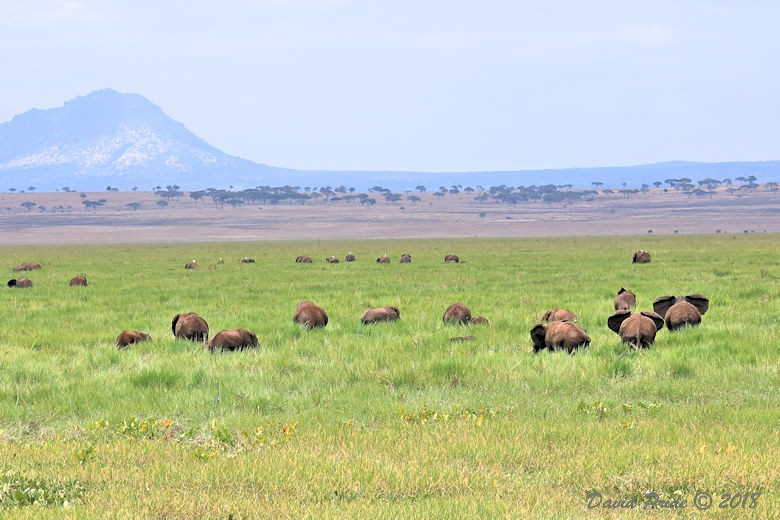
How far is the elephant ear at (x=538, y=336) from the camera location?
12.3 meters

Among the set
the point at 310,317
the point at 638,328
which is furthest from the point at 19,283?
the point at 638,328

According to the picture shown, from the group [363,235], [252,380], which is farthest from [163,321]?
[363,235]

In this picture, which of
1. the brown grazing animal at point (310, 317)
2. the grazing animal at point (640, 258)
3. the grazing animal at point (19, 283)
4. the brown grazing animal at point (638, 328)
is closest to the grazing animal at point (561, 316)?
the brown grazing animal at point (638, 328)

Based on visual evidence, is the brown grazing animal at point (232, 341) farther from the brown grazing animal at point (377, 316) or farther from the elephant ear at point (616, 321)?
the elephant ear at point (616, 321)

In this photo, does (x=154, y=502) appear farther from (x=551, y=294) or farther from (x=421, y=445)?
(x=551, y=294)

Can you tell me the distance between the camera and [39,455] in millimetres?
6906

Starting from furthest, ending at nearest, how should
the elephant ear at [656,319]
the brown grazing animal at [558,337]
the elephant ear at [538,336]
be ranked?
1. the elephant ear at [656,319]
2. the elephant ear at [538,336]
3. the brown grazing animal at [558,337]

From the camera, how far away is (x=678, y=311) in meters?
14.3

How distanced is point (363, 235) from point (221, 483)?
489ft

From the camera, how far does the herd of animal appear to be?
40.4 ft

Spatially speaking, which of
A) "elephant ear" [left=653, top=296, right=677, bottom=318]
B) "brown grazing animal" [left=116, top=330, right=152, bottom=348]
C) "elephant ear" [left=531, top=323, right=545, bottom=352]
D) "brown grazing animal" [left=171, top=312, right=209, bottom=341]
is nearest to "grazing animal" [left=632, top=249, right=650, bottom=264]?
"elephant ear" [left=653, top=296, right=677, bottom=318]

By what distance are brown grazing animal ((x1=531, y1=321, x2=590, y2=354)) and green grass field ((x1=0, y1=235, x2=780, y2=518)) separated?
272mm

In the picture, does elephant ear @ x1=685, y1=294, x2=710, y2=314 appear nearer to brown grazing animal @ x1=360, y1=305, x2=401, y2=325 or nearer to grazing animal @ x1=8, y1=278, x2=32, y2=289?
brown grazing animal @ x1=360, y1=305, x2=401, y2=325

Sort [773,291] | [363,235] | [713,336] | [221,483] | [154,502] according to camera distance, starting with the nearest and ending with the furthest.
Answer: [154,502], [221,483], [713,336], [773,291], [363,235]
